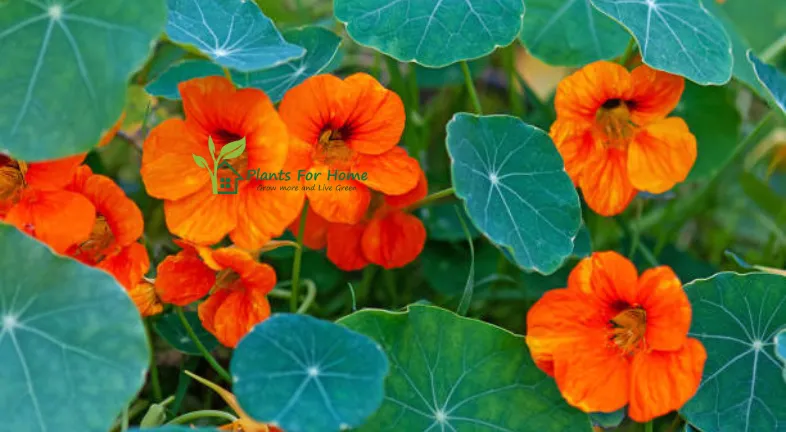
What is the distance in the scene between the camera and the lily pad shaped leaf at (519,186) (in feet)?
3.27

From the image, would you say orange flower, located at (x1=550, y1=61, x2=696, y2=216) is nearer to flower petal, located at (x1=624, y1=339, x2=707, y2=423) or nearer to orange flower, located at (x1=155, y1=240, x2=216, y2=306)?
flower petal, located at (x1=624, y1=339, x2=707, y2=423)

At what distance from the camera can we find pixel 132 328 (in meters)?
0.85

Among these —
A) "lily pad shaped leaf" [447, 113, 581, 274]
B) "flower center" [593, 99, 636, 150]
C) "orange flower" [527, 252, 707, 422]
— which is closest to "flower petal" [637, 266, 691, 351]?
"orange flower" [527, 252, 707, 422]

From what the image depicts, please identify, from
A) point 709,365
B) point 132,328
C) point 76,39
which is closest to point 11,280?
point 132,328

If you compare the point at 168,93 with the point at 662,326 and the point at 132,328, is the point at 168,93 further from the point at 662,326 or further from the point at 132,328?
the point at 662,326

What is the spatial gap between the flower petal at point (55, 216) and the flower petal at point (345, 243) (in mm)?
313

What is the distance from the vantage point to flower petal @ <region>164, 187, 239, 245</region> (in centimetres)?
98

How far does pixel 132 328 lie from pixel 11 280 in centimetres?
15

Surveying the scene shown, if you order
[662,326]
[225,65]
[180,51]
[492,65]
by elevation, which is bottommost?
[492,65]

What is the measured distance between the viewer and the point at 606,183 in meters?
1.11

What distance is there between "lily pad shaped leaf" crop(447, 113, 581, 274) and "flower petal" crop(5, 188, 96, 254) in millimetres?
428

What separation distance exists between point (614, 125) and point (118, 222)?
65cm

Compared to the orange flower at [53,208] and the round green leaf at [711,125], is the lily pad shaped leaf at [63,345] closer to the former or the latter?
the orange flower at [53,208]

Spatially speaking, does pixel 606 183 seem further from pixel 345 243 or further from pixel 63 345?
pixel 63 345
